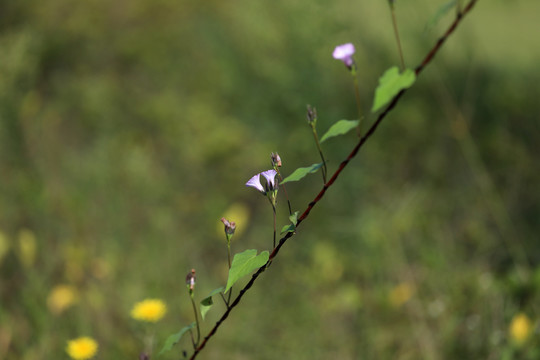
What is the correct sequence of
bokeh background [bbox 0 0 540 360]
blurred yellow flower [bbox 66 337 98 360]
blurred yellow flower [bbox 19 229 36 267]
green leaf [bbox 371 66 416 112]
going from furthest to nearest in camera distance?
1. blurred yellow flower [bbox 19 229 36 267]
2. bokeh background [bbox 0 0 540 360]
3. blurred yellow flower [bbox 66 337 98 360]
4. green leaf [bbox 371 66 416 112]

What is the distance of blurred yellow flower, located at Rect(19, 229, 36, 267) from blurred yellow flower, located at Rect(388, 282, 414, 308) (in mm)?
1129

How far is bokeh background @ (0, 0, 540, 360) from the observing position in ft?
5.15

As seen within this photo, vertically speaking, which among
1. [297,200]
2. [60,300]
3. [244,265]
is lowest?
[244,265]

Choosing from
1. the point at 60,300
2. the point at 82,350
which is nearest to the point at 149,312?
the point at 82,350

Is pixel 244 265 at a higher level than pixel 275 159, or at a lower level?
lower

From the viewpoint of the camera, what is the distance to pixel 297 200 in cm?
233

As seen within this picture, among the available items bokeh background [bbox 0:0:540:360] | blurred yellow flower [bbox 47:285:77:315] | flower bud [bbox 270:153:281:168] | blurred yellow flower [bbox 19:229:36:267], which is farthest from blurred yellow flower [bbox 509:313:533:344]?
blurred yellow flower [bbox 19:229:36:267]

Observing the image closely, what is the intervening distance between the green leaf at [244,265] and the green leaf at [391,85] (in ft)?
0.69

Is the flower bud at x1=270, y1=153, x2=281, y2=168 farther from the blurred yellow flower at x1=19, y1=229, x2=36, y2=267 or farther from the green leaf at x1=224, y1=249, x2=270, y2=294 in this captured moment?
the blurred yellow flower at x1=19, y1=229, x2=36, y2=267

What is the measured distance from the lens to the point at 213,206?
7.85 ft

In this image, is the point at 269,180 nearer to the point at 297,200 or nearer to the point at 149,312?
the point at 149,312

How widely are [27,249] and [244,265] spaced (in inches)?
51.6

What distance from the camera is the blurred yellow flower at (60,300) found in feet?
5.16

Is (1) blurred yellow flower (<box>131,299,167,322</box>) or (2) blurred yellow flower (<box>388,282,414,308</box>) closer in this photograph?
(1) blurred yellow flower (<box>131,299,167,322</box>)
